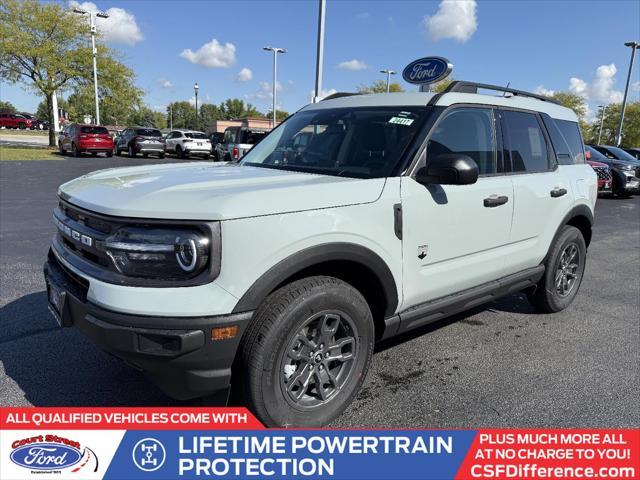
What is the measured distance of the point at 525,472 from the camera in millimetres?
2281

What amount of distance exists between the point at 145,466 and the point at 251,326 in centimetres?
76

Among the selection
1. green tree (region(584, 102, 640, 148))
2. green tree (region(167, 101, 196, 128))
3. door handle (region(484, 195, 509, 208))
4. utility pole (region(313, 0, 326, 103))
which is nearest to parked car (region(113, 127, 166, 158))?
utility pole (region(313, 0, 326, 103))

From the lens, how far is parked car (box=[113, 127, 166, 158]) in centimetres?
2488

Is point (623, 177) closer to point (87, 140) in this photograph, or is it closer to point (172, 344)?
point (172, 344)

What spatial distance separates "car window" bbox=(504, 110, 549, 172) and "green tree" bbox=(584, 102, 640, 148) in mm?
61942

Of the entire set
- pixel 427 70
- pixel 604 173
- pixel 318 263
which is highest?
pixel 427 70

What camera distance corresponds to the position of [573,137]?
474cm

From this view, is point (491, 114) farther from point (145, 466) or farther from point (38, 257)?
point (38, 257)

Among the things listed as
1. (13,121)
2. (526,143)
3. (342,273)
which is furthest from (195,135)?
(13,121)

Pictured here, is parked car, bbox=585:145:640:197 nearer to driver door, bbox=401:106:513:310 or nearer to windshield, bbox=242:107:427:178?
driver door, bbox=401:106:513:310

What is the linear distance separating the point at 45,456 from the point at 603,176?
54.1 ft

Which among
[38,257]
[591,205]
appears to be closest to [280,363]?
[591,205]

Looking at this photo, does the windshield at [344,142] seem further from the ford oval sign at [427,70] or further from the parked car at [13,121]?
the parked car at [13,121]

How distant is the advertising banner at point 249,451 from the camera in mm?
2121
